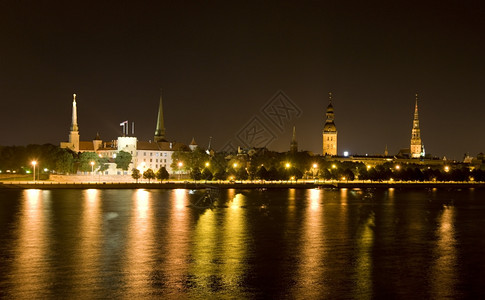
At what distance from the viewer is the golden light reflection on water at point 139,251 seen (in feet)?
65.1

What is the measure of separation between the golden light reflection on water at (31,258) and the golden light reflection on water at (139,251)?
3033 mm

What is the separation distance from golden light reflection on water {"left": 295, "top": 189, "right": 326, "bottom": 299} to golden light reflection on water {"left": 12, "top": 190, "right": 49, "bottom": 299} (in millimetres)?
9073

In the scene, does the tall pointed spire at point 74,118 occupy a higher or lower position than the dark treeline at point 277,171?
higher

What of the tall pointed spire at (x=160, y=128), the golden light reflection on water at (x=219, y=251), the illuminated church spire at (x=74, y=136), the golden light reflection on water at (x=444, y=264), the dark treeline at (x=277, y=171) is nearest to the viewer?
the golden light reflection on water at (x=444, y=264)

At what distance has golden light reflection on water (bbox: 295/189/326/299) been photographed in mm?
19516

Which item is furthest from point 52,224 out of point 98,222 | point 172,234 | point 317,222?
point 317,222

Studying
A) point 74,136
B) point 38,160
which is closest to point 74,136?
point 74,136

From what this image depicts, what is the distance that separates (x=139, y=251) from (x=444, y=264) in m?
13.9

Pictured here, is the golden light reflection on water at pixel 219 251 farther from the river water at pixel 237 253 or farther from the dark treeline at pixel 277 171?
the dark treeline at pixel 277 171

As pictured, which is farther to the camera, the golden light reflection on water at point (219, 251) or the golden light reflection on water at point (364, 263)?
the golden light reflection on water at point (219, 251)

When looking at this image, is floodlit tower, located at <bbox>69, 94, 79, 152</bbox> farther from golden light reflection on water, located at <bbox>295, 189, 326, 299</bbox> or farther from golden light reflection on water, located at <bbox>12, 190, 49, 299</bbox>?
golden light reflection on water, located at <bbox>295, 189, 326, 299</bbox>

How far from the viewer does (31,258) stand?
24250mm

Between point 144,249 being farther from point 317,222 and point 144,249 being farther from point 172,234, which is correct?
point 317,222

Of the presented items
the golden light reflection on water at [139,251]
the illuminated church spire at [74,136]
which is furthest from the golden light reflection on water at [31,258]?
the illuminated church spire at [74,136]
